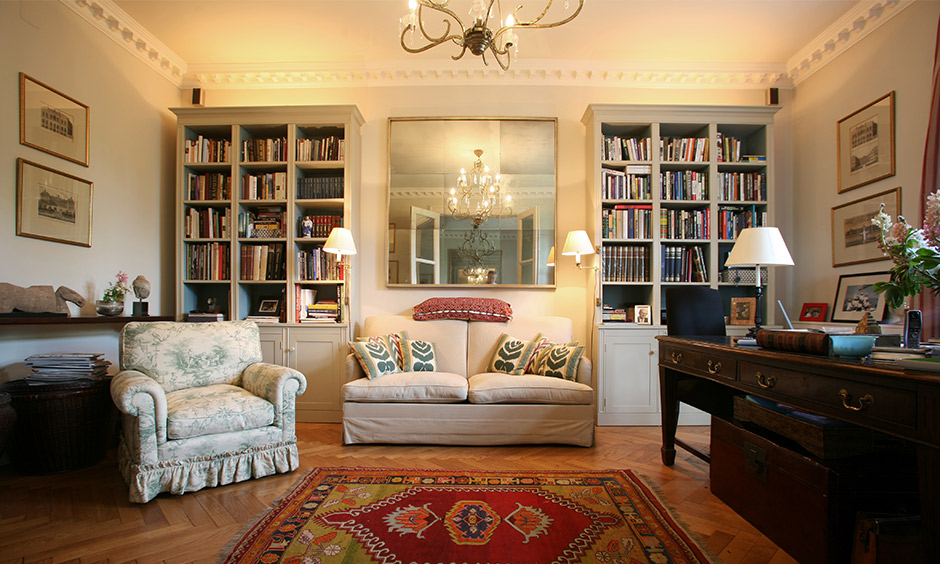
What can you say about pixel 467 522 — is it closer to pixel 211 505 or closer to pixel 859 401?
pixel 211 505

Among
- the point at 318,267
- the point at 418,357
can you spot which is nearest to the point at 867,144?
the point at 418,357

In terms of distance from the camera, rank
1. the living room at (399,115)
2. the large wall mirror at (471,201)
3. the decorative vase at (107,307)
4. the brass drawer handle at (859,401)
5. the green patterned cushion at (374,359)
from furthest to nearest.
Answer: the large wall mirror at (471,201) → the green patterned cushion at (374,359) → the decorative vase at (107,307) → the living room at (399,115) → the brass drawer handle at (859,401)

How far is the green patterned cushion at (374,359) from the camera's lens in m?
3.28

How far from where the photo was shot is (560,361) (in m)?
3.34

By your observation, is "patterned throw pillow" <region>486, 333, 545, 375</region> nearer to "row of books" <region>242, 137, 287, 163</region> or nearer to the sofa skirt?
the sofa skirt

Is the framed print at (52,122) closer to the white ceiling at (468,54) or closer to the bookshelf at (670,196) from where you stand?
the white ceiling at (468,54)

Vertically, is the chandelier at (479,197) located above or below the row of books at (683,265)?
above

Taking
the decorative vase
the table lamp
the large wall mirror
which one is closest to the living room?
the large wall mirror

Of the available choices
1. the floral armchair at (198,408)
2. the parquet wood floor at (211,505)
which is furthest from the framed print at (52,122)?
the parquet wood floor at (211,505)

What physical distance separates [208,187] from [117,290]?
4.12ft

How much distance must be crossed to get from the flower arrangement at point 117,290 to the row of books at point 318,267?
1.24 m

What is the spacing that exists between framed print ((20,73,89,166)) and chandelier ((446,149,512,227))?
2.79 metres

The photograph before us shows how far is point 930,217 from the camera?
1457mm

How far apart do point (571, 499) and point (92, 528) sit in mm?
2200
